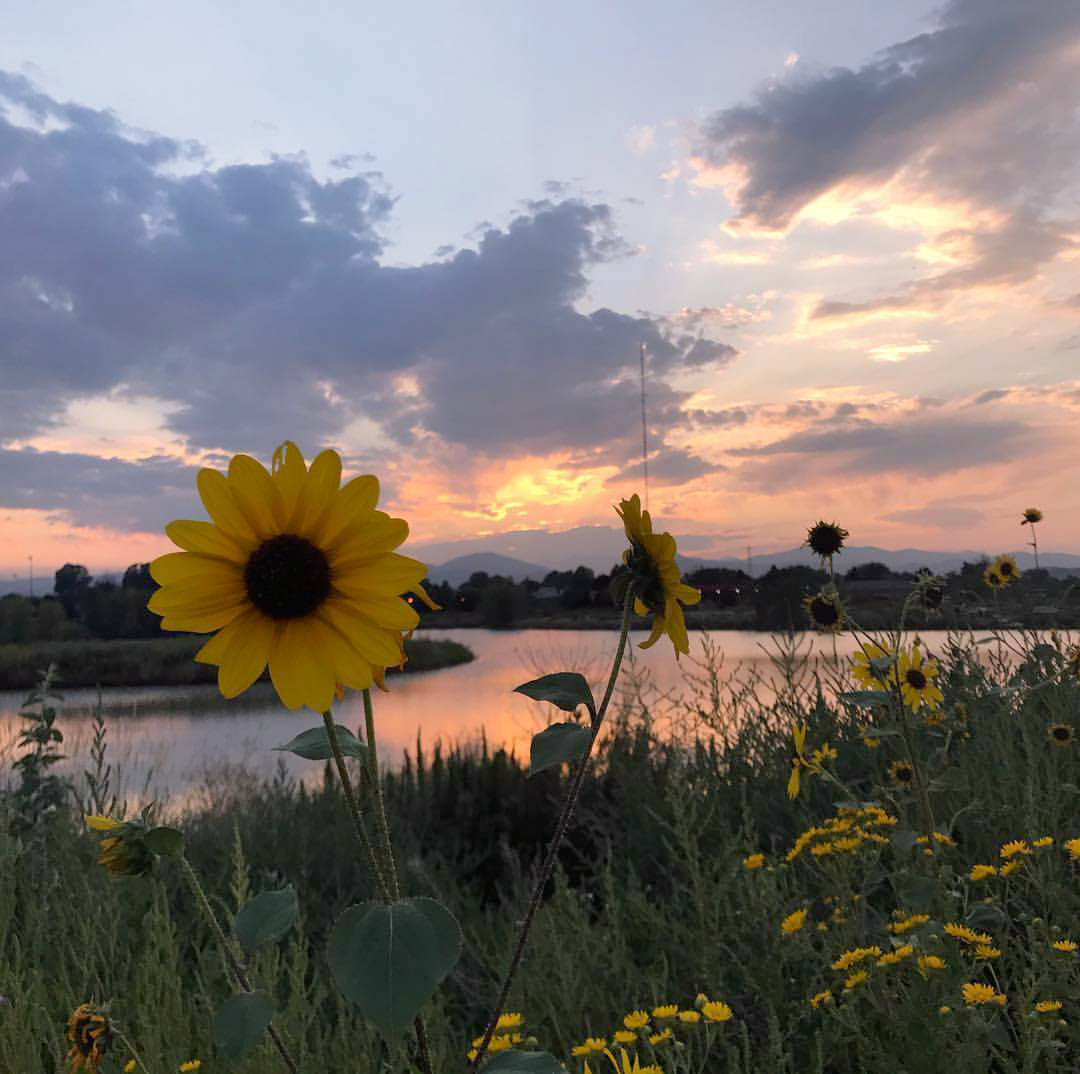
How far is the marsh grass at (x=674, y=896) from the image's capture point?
7.91 feet

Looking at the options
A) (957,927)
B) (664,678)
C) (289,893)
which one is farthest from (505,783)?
(289,893)

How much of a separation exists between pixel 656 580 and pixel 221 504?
0.57 meters

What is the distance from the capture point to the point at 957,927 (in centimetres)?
220

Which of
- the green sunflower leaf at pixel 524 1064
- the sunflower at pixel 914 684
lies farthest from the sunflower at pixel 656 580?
the sunflower at pixel 914 684

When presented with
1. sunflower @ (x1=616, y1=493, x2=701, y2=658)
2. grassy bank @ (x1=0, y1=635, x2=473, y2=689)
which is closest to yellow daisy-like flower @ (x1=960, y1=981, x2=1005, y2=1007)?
sunflower @ (x1=616, y1=493, x2=701, y2=658)

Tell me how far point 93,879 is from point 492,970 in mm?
2055

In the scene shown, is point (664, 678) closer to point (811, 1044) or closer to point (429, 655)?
point (811, 1044)

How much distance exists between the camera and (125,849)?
4.44ft

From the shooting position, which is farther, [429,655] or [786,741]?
[429,655]

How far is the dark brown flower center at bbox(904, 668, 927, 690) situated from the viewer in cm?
363

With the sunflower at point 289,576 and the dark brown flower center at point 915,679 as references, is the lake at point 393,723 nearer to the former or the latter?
the dark brown flower center at point 915,679

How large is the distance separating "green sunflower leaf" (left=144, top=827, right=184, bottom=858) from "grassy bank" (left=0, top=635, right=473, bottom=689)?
21054 mm

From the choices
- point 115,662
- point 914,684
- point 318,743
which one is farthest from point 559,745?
point 115,662

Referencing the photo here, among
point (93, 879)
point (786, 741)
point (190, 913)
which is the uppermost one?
point (786, 741)
